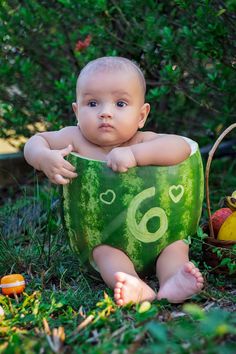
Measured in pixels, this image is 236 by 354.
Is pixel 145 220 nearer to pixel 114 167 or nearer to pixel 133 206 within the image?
pixel 133 206

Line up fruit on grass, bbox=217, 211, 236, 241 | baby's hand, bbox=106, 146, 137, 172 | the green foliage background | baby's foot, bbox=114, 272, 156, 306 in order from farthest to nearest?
the green foliage background
fruit on grass, bbox=217, 211, 236, 241
baby's hand, bbox=106, 146, 137, 172
baby's foot, bbox=114, 272, 156, 306

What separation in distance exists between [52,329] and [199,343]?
24.4 inches

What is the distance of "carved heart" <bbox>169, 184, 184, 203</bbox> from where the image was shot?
2695 mm

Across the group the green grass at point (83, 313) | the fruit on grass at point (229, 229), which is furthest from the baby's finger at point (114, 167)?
the fruit on grass at point (229, 229)

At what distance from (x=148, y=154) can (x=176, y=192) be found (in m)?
0.22

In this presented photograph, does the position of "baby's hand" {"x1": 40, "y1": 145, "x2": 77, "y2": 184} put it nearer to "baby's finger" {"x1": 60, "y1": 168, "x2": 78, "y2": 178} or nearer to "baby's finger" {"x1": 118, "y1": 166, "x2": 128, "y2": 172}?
"baby's finger" {"x1": 60, "y1": 168, "x2": 78, "y2": 178}

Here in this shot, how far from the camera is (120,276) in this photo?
2.50 meters

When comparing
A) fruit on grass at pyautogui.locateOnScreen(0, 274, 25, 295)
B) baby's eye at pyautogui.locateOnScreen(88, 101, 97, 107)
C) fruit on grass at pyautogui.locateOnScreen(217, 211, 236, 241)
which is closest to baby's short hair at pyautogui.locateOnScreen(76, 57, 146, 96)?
baby's eye at pyautogui.locateOnScreen(88, 101, 97, 107)

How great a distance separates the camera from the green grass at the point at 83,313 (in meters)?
1.92

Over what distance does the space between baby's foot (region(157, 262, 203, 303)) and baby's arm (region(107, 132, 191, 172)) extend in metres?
0.45

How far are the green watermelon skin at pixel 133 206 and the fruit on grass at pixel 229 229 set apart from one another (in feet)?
0.69

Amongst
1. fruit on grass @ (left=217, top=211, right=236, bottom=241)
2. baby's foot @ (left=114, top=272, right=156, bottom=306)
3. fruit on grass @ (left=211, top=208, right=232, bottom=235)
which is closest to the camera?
baby's foot @ (left=114, top=272, right=156, bottom=306)

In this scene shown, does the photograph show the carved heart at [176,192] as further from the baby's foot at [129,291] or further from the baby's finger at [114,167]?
the baby's foot at [129,291]

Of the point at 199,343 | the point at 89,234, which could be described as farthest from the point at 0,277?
the point at 199,343
